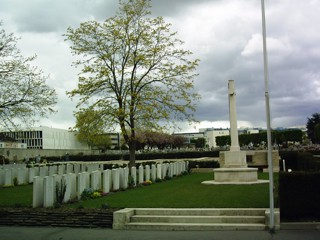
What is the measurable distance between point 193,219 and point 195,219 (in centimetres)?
5

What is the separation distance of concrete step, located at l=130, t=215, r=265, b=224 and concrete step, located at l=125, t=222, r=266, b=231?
9.1 inches

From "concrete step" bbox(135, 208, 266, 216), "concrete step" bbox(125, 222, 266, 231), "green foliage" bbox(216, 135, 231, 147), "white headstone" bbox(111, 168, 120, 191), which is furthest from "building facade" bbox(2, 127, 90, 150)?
"concrete step" bbox(125, 222, 266, 231)

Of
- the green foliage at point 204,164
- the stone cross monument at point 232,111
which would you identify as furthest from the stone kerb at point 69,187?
the green foliage at point 204,164

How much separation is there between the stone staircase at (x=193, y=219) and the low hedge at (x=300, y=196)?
1.30 feet

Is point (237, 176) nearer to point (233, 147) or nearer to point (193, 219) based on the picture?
point (233, 147)

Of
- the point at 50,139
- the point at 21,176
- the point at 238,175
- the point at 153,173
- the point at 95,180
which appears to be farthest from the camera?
the point at 50,139

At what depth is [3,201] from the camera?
46.1 feet

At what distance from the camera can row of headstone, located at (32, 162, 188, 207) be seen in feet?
40.1

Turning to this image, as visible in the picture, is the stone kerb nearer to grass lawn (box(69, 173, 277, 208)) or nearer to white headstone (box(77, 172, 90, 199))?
white headstone (box(77, 172, 90, 199))

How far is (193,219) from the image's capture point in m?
10.1

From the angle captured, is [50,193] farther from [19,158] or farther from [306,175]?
[19,158]

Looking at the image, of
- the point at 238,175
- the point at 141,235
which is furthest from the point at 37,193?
the point at 238,175

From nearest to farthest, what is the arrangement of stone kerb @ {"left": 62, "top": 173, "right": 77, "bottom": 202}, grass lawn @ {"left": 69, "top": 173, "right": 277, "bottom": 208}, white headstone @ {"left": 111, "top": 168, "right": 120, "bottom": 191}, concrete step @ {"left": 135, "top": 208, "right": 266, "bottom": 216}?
concrete step @ {"left": 135, "top": 208, "right": 266, "bottom": 216}, grass lawn @ {"left": 69, "top": 173, "right": 277, "bottom": 208}, stone kerb @ {"left": 62, "top": 173, "right": 77, "bottom": 202}, white headstone @ {"left": 111, "top": 168, "right": 120, "bottom": 191}

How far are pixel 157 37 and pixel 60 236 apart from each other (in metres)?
17.0
